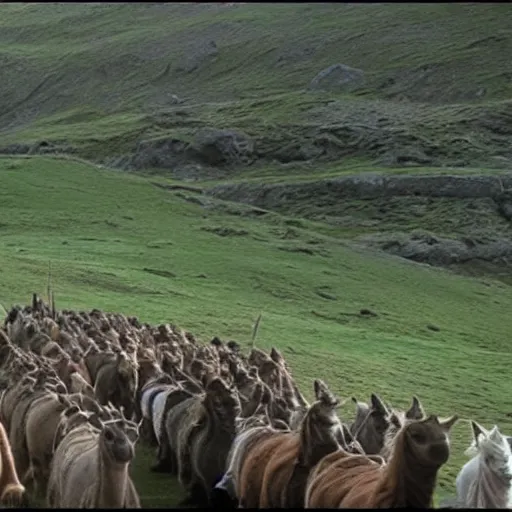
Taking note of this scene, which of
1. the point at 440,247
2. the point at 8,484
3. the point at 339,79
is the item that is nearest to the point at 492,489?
the point at 8,484

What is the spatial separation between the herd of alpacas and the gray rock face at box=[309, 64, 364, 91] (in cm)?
9393

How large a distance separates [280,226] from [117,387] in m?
42.6

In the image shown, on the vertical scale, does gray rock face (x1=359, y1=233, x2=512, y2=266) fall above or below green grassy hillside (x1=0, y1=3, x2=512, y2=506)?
below

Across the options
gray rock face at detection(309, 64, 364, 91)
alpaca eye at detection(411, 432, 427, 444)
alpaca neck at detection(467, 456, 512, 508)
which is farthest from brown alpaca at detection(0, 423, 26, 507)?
gray rock face at detection(309, 64, 364, 91)

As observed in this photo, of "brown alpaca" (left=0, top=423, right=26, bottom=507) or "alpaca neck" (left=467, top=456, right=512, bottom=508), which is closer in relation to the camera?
"brown alpaca" (left=0, top=423, right=26, bottom=507)

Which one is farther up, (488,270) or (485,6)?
(485,6)

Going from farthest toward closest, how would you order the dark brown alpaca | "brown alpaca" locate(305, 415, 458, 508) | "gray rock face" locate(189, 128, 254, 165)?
"gray rock face" locate(189, 128, 254, 165) < the dark brown alpaca < "brown alpaca" locate(305, 415, 458, 508)

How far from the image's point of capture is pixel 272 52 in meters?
133

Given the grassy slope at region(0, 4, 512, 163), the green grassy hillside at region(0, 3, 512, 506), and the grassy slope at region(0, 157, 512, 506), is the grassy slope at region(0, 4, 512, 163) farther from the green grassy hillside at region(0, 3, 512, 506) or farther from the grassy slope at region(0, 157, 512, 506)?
the grassy slope at region(0, 157, 512, 506)

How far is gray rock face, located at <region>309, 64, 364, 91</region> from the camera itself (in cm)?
11206

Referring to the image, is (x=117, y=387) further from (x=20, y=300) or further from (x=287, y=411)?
(x=20, y=300)

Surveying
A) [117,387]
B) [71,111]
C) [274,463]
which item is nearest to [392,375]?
[117,387]

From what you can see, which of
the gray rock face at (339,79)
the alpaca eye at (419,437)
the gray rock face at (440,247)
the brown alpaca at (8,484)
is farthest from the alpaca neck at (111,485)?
the gray rock face at (339,79)

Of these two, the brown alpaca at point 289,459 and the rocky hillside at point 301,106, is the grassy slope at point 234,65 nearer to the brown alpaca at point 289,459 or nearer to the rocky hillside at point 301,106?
the rocky hillside at point 301,106
